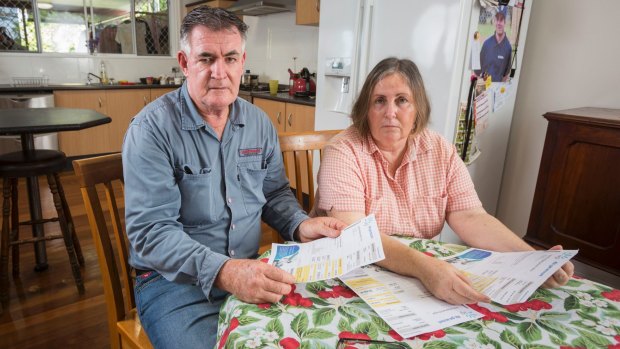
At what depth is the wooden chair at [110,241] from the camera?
1.05 m

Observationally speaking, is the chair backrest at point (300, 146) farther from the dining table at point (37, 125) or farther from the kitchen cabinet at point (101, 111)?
the kitchen cabinet at point (101, 111)

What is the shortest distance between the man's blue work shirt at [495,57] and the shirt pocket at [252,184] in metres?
1.62

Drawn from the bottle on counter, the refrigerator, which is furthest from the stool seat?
the bottle on counter

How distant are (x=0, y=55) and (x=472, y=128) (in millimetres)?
4785

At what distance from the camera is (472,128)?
2406mm

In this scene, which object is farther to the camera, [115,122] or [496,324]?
[115,122]

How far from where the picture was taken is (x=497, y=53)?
2389 millimetres

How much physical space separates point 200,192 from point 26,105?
372 cm

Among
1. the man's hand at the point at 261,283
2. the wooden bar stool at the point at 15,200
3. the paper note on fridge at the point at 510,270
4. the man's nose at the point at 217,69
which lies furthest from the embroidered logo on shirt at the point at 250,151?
the wooden bar stool at the point at 15,200

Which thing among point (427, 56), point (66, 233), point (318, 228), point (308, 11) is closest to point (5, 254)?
point (66, 233)

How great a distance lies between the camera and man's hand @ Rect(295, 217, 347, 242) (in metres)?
1.08

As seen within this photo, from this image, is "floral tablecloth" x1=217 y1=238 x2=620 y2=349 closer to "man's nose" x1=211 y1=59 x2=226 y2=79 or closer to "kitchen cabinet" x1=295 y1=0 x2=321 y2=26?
"man's nose" x1=211 y1=59 x2=226 y2=79

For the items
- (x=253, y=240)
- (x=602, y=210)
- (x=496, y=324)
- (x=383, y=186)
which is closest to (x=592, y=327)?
(x=496, y=324)

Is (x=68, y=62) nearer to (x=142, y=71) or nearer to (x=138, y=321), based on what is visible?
(x=142, y=71)
